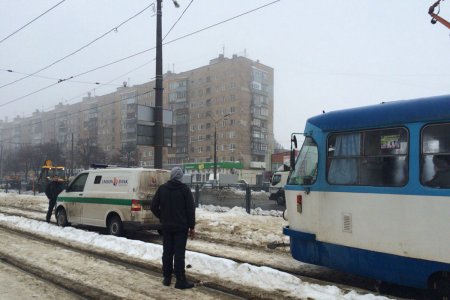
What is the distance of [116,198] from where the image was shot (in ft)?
38.9

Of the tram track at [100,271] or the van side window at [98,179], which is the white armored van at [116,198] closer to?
the van side window at [98,179]

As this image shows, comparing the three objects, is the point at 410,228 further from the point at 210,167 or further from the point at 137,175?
the point at 210,167

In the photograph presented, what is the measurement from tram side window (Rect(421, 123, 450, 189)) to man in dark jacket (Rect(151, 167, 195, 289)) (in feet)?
10.6

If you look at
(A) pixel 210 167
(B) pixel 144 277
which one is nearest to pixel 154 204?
(B) pixel 144 277

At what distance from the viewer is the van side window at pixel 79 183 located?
13.2 meters

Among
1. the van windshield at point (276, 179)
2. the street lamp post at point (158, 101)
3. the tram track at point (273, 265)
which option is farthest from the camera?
the van windshield at point (276, 179)

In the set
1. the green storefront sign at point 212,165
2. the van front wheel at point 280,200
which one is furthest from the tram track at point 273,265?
the green storefront sign at point 212,165

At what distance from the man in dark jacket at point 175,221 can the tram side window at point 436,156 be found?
323 cm

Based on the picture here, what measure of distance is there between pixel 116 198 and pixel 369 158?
7532 mm

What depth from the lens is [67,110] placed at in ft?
345

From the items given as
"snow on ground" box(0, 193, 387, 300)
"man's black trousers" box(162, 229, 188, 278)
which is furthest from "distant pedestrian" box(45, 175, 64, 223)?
"man's black trousers" box(162, 229, 188, 278)

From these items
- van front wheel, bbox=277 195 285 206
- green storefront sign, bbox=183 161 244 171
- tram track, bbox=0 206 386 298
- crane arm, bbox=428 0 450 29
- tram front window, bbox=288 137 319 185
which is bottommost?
tram track, bbox=0 206 386 298

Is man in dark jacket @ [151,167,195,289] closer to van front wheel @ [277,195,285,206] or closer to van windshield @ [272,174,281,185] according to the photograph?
van front wheel @ [277,195,285,206]

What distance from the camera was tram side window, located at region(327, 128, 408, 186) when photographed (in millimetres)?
5938
